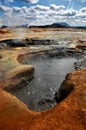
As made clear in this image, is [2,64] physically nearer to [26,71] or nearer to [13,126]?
[26,71]

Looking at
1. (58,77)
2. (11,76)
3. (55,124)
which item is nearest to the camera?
(55,124)

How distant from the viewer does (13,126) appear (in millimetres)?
4832

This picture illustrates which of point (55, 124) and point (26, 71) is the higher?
point (55, 124)

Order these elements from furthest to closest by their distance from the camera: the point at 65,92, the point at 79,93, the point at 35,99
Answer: the point at 35,99 → the point at 65,92 → the point at 79,93

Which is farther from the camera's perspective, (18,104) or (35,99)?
(35,99)

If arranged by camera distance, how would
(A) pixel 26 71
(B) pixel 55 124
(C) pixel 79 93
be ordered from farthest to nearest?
(A) pixel 26 71 → (C) pixel 79 93 → (B) pixel 55 124

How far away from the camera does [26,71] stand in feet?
31.7

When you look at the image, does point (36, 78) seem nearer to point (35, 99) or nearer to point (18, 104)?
point (35, 99)

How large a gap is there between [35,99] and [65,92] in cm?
140

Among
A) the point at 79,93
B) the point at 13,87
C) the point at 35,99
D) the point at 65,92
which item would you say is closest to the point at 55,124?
the point at 79,93

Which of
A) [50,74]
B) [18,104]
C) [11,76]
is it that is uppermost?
[18,104]

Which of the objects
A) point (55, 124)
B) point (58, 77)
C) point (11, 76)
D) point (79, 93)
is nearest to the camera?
point (55, 124)

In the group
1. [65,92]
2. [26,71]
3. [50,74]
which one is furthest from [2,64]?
[65,92]

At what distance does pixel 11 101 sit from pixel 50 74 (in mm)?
5005
